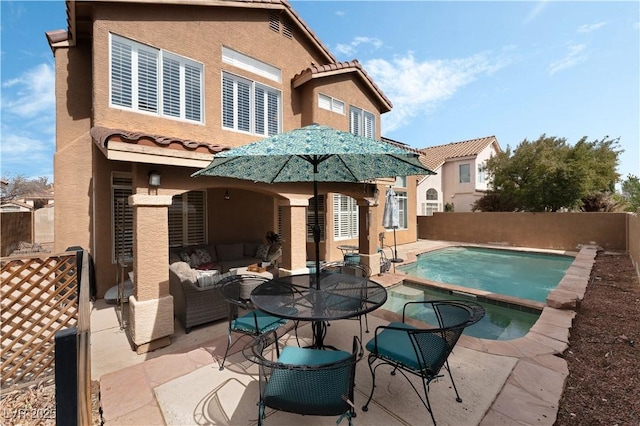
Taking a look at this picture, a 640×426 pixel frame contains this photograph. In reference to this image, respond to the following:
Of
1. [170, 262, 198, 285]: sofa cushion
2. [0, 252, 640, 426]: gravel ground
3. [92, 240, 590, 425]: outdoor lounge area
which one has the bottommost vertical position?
[0, 252, 640, 426]: gravel ground

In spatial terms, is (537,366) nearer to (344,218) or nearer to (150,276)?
(150,276)

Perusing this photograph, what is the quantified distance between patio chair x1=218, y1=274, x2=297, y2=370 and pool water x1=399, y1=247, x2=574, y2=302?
9.24 meters

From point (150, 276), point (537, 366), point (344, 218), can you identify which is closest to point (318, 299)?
point (150, 276)

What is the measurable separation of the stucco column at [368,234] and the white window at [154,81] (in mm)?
6420

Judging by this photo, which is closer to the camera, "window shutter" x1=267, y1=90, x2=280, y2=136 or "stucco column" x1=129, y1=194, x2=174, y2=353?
"stucco column" x1=129, y1=194, x2=174, y2=353

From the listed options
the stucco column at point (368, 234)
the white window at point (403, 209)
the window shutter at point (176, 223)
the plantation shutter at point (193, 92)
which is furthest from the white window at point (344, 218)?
the plantation shutter at point (193, 92)

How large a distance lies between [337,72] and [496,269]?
40.8 feet

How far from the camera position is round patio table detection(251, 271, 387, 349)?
353 cm

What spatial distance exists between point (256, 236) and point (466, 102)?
12.1 metres

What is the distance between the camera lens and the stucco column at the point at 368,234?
10289mm

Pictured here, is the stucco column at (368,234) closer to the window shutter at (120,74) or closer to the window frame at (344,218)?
the window frame at (344,218)

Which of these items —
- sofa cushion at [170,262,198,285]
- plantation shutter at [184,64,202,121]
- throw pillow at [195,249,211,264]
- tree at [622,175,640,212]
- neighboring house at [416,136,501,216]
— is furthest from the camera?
neighboring house at [416,136,501,216]

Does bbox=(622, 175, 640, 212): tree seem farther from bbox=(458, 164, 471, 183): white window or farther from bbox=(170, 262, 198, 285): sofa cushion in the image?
bbox=(170, 262, 198, 285): sofa cushion

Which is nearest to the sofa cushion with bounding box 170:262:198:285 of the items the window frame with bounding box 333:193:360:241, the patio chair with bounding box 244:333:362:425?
the patio chair with bounding box 244:333:362:425
